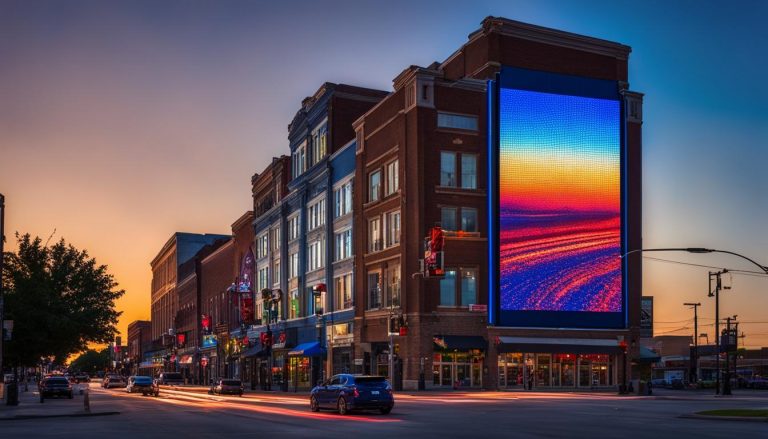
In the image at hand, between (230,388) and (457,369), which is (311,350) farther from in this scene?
(457,369)

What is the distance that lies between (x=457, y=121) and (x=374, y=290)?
637 inches

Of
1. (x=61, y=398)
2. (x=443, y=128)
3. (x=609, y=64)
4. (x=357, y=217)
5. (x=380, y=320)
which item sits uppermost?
(x=609, y=64)

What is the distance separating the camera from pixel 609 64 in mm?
75188

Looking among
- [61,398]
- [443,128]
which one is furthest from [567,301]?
[61,398]

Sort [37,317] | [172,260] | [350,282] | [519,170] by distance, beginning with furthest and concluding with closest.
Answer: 1. [172,260]
2. [350,282]
3. [519,170]
4. [37,317]

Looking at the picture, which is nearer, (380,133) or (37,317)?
(37,317)

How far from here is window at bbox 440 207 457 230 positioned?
69.3m

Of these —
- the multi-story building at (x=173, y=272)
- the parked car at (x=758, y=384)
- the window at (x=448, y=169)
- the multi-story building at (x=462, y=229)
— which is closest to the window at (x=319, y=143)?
the multi-story building at (x=462, y=229)

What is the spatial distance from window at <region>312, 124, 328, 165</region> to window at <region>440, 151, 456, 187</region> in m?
22.8

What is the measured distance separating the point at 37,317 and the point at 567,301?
39.2 meters

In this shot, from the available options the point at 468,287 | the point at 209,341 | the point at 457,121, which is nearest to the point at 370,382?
the point at 468,287

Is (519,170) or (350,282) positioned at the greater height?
(519,170)

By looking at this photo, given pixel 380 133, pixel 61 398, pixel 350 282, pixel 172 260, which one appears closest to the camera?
pixel 61 398

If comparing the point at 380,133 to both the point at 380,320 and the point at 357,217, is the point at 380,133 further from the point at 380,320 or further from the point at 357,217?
the point at 380,320
